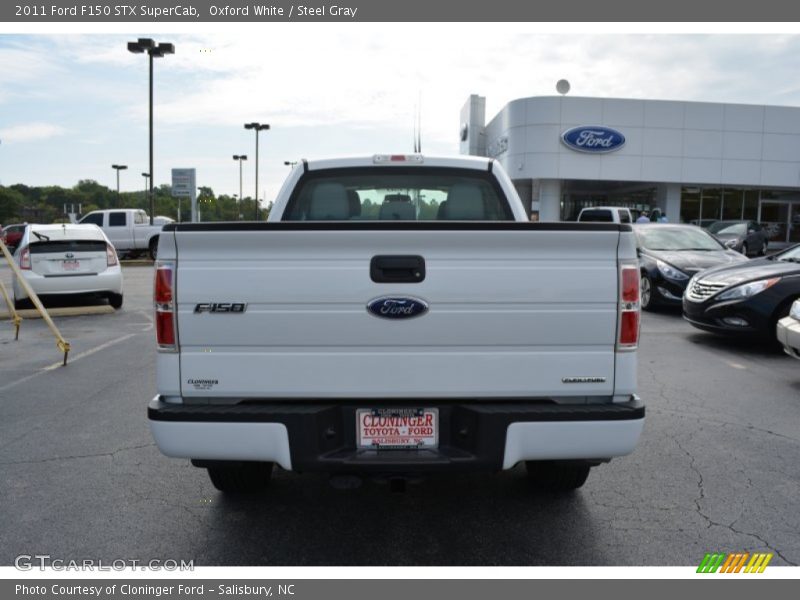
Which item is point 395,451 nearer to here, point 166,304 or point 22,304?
point 166,304

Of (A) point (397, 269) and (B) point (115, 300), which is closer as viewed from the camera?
(A) point (397, 269)

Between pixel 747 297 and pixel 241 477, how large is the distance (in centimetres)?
671

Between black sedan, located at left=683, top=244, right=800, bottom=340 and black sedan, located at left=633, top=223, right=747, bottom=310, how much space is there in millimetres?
2177

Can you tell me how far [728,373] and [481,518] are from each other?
4698mm

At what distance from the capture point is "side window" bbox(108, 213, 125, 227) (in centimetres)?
2594

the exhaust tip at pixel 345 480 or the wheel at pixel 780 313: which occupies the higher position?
the wheel at pixel 780 313

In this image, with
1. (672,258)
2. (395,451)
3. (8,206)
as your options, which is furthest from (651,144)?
(8,206)

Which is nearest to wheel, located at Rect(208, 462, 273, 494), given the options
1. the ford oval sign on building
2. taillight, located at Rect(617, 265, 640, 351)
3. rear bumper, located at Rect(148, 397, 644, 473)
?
rear bumper, located at Rect(148, 397, 644, 473)

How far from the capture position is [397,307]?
2.95 m

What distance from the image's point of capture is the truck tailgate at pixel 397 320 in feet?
9.68

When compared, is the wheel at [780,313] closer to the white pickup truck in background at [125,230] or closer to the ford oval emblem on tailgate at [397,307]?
the ford oval emblem on tailgate at [397,307]

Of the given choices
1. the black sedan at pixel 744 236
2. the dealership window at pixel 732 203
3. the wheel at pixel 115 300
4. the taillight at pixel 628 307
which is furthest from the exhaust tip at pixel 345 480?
the dealership window at pixel 732 203

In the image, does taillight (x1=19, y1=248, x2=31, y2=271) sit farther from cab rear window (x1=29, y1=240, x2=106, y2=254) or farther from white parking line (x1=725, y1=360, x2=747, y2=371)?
white parking line (x1=725, y1=360, x2=747, y2=371)

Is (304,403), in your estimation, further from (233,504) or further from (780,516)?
(780,516)
